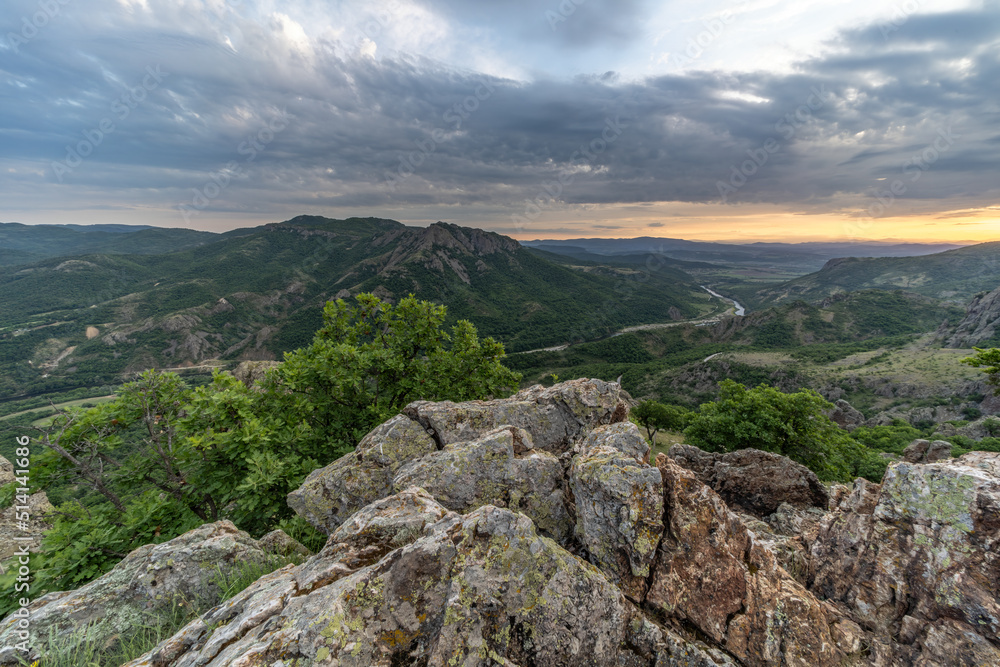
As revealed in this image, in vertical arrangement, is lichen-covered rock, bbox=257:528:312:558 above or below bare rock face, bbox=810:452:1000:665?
below

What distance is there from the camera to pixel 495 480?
9555 millimetres

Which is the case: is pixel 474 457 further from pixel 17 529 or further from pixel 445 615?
pixel 17 529

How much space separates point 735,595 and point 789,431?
3772cm

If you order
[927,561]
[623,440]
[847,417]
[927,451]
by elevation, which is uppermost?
[623,440]

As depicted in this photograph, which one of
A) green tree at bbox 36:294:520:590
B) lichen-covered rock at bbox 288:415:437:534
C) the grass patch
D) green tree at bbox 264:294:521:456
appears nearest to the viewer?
the grass patch

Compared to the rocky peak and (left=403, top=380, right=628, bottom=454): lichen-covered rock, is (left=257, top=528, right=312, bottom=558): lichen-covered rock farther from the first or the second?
the rocky peak

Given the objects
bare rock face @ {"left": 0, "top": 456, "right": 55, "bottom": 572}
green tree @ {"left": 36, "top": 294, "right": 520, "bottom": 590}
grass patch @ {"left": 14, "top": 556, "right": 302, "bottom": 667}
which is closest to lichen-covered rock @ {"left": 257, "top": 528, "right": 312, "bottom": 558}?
grass patch @ {"left": 14, "top": 556, "right": 302, "bottom": 667}

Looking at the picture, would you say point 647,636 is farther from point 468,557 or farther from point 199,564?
point 199,564

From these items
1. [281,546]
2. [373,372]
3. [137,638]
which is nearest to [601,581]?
[281,546]

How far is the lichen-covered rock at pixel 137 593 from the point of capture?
6.83 meters

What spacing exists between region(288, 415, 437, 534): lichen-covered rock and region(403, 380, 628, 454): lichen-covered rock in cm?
87

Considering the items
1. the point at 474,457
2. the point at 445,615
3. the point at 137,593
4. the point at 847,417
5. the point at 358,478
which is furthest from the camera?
the point at 847,417

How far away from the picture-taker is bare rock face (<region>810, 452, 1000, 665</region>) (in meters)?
6.18

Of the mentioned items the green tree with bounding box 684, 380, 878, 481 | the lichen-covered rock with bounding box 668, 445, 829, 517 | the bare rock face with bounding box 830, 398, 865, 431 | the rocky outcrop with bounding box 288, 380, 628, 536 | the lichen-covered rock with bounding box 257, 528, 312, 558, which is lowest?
the bare rock face with bounding box 830, 398, 865, 431
